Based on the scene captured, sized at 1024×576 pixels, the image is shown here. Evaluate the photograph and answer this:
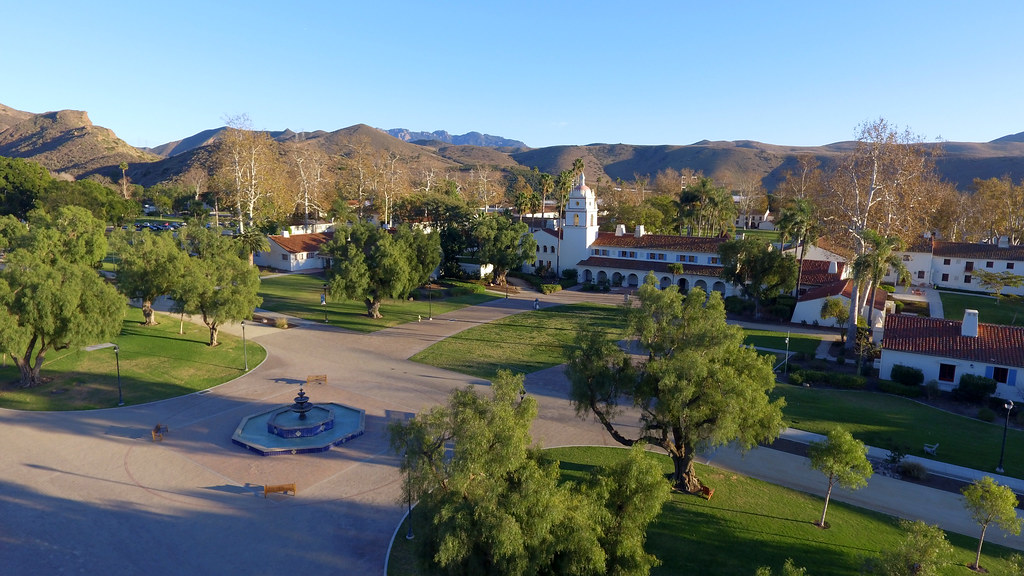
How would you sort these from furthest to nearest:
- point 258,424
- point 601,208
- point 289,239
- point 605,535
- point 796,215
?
point 601,208 → point 289,239 → point 796,215 → point 258,424 → point 605,535

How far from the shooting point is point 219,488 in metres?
21.7

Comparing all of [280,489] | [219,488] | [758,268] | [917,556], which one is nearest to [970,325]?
[758,268]

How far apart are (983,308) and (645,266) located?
33.2 meters

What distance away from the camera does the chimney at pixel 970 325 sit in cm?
3344

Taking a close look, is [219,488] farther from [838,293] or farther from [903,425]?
[838,293]

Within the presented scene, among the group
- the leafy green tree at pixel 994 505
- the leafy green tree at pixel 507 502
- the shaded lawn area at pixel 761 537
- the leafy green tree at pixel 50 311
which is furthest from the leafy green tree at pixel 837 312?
the leafy green tree at pixel 50 311

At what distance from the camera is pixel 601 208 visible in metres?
122

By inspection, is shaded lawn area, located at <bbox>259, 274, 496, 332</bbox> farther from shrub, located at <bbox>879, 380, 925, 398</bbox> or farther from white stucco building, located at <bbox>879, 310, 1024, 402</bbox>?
white stucco building, located at <bbox>879, 310, 1024, 402</bbox>

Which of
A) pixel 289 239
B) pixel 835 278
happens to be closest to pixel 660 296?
pixel 835 278

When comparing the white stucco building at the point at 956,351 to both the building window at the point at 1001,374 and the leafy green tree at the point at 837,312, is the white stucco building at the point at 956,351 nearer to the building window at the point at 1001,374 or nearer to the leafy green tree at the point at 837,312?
the building window at the point at 1001,374

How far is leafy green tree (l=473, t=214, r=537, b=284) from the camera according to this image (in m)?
64.6

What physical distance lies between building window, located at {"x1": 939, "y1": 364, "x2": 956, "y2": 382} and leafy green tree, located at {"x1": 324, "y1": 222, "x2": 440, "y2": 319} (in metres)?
38.1

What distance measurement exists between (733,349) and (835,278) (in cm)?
4406

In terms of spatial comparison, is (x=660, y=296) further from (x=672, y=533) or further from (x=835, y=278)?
(x=835, y=278)
